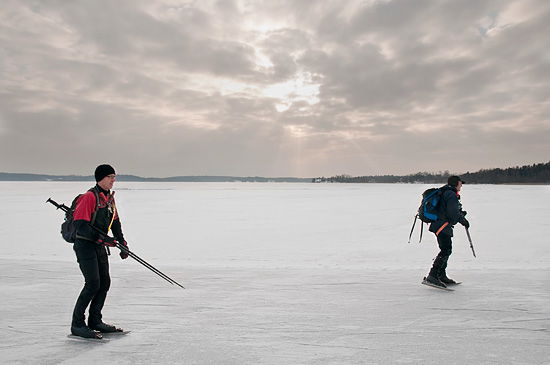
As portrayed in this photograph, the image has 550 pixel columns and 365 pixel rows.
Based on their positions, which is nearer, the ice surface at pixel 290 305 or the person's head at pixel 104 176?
the ice surface at pixel 290 305

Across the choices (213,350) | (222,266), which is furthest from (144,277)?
(213,350)

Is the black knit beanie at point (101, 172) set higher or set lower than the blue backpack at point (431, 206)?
higher

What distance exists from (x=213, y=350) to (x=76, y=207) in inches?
74.1

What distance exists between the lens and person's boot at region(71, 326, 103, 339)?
4199 mm

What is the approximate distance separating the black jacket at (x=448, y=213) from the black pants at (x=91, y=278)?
4.52 meters

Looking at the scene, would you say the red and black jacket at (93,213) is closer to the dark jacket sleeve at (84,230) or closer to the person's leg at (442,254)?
the dark jacket sleeve at (84,230)

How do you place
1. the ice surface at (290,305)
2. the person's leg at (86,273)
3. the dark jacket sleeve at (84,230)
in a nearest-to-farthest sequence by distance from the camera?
1. the ice surface at (290,305)
2. the dark jacket sleeve at (84,230)
3. the person's leg at (86,273)

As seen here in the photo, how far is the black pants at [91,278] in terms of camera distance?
419 centimetres

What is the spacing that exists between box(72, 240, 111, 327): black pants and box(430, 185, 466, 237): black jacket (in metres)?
4.52

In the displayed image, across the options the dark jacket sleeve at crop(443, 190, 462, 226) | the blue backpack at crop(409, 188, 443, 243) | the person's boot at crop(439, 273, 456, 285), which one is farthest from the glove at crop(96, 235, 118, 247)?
the person's boot at crop(439, 273, 456, 285)

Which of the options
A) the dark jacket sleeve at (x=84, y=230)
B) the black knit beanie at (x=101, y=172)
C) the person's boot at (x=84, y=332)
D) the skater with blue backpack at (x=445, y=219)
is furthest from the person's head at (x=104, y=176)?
the skater with blue backpack at (x=445, y=219)

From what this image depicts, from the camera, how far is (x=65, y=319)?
4918 millimetres

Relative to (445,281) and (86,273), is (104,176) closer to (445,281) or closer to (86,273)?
(86,273)

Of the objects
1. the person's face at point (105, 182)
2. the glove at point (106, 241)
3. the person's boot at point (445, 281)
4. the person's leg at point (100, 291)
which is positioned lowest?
the person's boot at point (445, 281)
